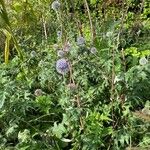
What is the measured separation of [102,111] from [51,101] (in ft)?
1.20

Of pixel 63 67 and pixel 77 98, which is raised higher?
pixel 63 67

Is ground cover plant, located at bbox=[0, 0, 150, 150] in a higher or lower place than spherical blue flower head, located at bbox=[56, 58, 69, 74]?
lower

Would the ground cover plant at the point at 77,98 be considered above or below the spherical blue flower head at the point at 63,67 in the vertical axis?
below

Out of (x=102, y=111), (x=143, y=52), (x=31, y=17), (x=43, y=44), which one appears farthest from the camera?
(x=31, y=17)

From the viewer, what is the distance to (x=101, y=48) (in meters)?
3.65

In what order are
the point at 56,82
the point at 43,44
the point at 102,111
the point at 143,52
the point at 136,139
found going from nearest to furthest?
the point at 136,139 → the point at 102,111 → the point at 56,82 → the point at 143,52 → the point at 43,44

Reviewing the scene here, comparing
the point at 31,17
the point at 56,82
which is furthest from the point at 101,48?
the point at 31,17

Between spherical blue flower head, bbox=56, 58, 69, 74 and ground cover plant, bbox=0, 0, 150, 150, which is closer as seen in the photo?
ground cover plant, bbox=0, 0, 150, 150

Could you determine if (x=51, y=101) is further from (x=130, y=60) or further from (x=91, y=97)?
(x=130, y=60)

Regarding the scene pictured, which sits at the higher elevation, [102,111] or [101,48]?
[101,48]

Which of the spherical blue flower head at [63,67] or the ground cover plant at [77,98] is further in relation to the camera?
the spherical blue flower head at [63,67]

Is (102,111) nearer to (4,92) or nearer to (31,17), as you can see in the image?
(4,92)

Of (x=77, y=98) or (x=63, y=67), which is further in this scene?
(x=63, y=67)

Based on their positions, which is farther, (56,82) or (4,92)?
(56,82)
